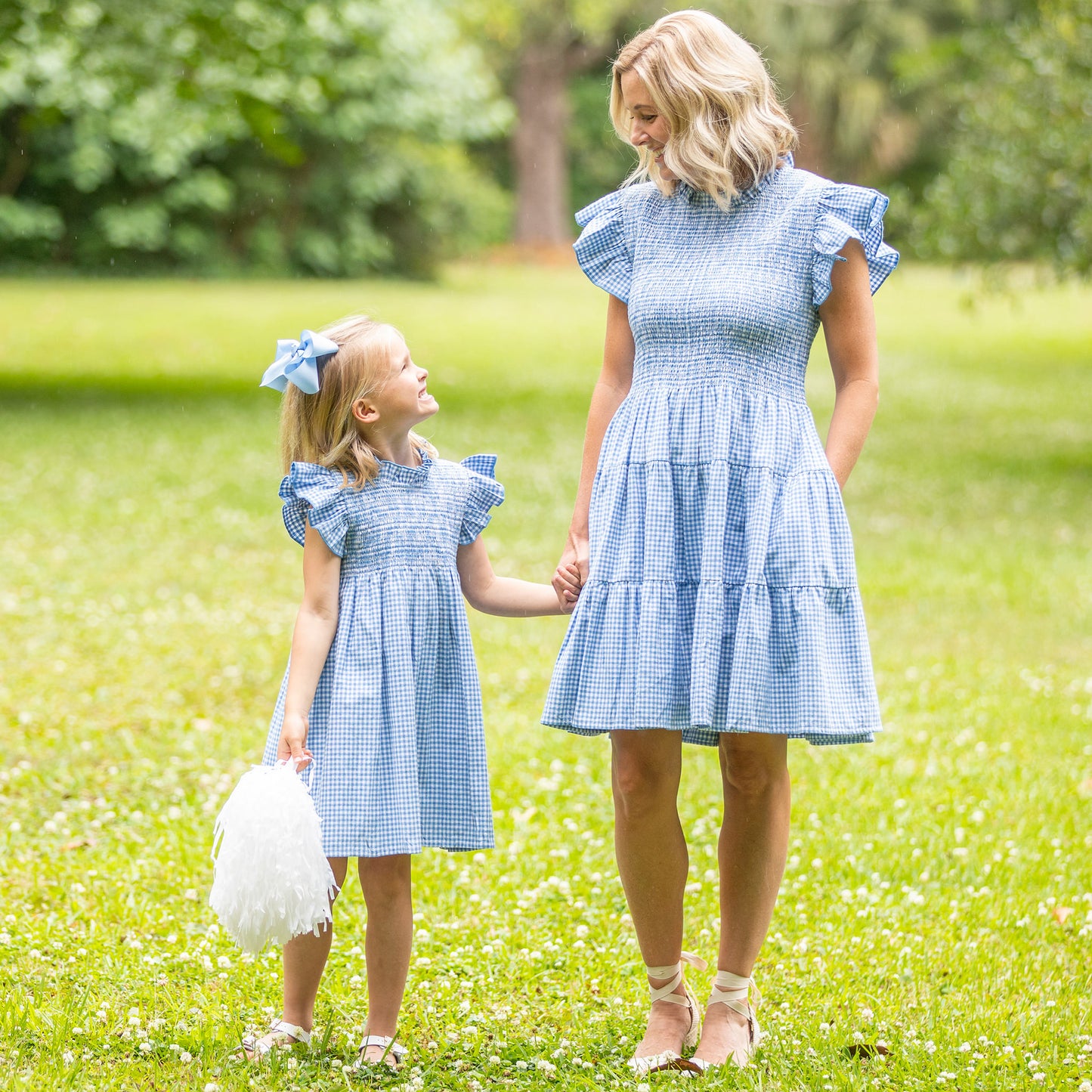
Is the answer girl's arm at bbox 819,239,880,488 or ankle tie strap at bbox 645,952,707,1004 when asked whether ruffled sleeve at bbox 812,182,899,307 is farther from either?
ankle tie strap at bbox 645,952,707,1004

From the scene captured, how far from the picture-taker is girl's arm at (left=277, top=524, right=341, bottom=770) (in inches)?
121

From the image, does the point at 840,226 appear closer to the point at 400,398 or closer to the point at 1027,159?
the point at 400,398

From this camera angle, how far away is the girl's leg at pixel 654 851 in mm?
3143

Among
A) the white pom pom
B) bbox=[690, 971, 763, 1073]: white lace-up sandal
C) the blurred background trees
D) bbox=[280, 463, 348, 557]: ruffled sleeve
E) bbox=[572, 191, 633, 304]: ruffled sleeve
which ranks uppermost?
the blurred background trees

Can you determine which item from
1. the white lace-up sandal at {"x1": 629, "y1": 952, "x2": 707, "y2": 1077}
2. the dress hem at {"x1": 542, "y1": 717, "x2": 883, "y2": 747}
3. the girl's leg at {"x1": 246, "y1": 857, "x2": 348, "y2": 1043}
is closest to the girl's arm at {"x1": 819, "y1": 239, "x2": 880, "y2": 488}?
the dress hem at {"x1": 542, "y1": 717, "x2": 883, "y2": 747}

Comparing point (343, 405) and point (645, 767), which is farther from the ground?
point (343, 405)

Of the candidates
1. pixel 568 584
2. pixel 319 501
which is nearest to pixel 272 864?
pixel 319 501

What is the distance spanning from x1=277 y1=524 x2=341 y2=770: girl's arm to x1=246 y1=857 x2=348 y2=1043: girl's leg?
30cm

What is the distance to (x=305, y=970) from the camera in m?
3.27

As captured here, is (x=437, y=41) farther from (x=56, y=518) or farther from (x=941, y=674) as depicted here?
(x=941, y=674)

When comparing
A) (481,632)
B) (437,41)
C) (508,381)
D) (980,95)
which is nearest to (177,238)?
(437,41)

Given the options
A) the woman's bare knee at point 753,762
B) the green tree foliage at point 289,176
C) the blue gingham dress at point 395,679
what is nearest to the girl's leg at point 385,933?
the blue gingham dress at point 395,679

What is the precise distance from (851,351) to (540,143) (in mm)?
38947

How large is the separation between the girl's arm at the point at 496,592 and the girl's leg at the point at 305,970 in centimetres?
62
